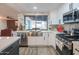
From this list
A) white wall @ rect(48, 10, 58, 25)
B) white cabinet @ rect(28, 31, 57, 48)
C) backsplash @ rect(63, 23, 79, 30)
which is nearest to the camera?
white wall @ rect(48, 10, 58, 25)

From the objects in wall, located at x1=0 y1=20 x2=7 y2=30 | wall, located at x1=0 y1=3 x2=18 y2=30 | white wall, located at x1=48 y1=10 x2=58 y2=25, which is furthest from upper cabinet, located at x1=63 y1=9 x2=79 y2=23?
wall, located at x1=0 y1=20 x2=7 y2=30

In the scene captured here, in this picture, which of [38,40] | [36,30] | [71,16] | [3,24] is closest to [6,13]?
[3,24]

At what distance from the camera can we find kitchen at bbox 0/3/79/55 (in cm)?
192

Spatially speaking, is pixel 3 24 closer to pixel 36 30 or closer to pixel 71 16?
pixel 36 30

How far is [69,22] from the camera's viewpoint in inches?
95.1

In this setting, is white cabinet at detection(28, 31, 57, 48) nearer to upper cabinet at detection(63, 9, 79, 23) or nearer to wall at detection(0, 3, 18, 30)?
upper cabinet at detection(63, 9, 79, 23)

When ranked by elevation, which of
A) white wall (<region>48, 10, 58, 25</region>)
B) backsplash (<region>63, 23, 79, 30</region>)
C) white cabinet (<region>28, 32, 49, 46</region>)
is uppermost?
white wall (<region>48, 10, 58, 25</region>)

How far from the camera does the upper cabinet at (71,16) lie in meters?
2.17

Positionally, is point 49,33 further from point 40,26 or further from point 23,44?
point 23,44

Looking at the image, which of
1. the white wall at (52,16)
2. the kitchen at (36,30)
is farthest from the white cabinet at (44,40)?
the white wall at (52,16)
